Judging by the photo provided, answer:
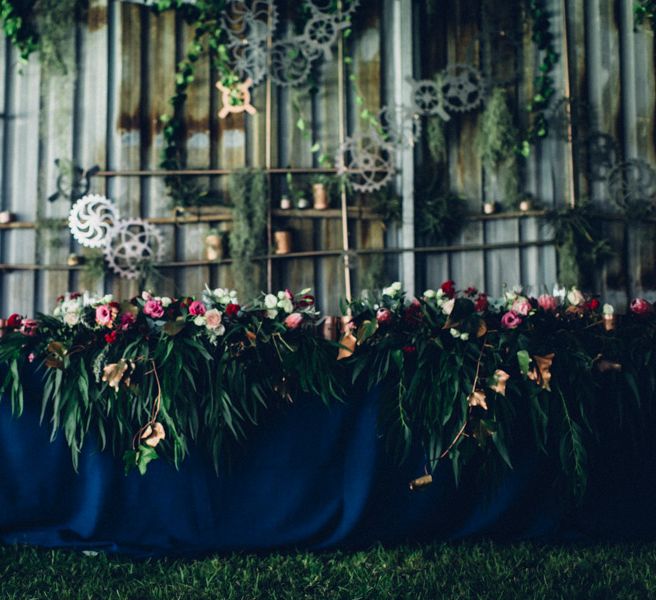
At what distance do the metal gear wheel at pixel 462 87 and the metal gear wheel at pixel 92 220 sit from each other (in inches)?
97.6

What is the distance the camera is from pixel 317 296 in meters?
4.88

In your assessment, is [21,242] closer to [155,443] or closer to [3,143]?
[3,143]

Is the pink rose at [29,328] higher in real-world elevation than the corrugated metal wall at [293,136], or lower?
lower

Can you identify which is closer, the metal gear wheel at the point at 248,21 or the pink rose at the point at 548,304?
the pink rose at the point at 548,304

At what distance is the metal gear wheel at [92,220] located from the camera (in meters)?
4.75

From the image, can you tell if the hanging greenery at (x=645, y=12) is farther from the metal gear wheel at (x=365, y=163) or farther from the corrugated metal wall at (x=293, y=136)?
the metal gear wheel at (x=365, y=163)

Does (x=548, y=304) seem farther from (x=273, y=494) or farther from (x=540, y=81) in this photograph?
(x=540, y=81)

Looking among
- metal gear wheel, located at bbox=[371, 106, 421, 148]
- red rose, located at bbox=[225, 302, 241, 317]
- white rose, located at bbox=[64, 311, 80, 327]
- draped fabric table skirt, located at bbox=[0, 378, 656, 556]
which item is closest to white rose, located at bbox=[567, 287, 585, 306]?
draped fabric table skirt, located at bbox=[0, 378, 656, 556]

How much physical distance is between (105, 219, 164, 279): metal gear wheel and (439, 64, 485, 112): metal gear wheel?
2267mm

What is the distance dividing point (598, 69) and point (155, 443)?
169 inches

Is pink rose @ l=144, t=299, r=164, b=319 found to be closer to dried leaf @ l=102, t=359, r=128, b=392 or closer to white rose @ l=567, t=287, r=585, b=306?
dried leaf @ l=102, t=359, r=128, b=392

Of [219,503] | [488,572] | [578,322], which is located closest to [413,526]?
[488,572]

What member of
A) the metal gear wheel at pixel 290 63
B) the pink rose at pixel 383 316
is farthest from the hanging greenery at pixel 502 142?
the pink rose at pixel 383 316

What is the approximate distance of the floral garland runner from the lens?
2.27 metres
